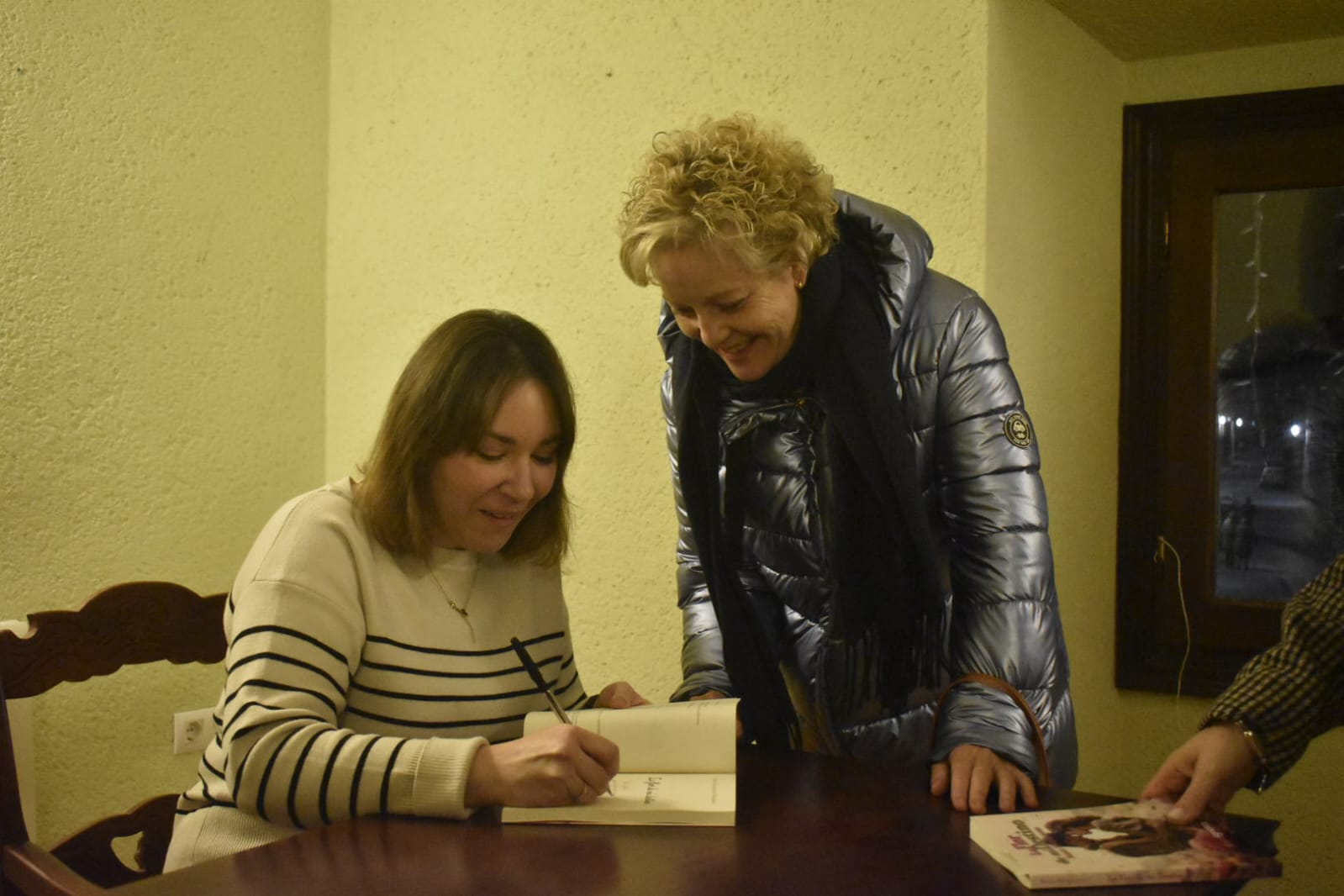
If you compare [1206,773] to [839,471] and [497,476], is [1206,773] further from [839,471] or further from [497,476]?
[497,476]

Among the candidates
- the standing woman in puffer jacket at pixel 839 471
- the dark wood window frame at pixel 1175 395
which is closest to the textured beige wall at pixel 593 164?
the standing woman in puffer jacket at pixel 839 471

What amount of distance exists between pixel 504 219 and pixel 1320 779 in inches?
85.1

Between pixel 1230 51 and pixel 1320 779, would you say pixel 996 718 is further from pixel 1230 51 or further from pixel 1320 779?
pixel 1230 51

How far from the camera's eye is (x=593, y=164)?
2.55 metres

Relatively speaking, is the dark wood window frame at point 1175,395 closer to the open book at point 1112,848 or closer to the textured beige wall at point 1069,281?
the textured beige wall at point 1069,281

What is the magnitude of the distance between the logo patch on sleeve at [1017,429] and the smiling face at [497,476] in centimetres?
61

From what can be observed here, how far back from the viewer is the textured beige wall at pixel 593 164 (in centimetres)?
218

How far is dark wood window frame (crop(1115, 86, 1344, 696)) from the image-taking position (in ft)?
8.47

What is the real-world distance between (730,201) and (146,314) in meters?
1.51

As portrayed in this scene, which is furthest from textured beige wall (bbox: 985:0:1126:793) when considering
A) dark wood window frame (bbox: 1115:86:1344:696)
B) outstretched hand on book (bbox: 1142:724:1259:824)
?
outstretched hand on book (bbox: 1142:724:1259:824)

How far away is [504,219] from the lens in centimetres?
267

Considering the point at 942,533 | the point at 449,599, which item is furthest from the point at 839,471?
the point at 449,599

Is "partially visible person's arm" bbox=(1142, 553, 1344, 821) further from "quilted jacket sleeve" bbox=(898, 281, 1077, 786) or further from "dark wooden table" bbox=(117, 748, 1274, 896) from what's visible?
"quilted jacket sleeve" bbox=(898, 281, 1077, 786)

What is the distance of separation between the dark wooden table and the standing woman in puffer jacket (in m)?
0.23
